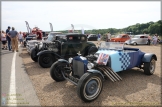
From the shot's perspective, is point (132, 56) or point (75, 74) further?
point (132, 56)

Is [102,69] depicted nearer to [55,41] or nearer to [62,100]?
[62,100]

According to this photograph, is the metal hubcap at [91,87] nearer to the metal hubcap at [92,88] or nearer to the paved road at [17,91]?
the metal hubcap at [92,88]

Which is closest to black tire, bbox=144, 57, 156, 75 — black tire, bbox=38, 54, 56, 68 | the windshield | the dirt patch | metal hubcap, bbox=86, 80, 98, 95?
the dirt patch

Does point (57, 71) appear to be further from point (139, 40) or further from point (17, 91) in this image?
point (139, 40)

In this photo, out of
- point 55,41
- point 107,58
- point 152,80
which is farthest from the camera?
point 55,41

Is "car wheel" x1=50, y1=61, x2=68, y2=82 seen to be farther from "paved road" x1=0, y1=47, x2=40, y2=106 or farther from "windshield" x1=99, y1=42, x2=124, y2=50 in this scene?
"windshield" x1=99, y1=42, x2=124, y2=50

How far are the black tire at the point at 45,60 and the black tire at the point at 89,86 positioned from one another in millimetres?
3890

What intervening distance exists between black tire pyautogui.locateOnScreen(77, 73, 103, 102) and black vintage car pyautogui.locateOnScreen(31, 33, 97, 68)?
3890mm

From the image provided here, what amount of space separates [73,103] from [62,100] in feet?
1.11

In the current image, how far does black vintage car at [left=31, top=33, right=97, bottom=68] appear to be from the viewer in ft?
22.6

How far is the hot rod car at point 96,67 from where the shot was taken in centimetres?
339

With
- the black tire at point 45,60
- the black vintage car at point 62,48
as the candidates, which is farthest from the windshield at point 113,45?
the black tire at point 45,60

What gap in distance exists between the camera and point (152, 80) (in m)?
4.85

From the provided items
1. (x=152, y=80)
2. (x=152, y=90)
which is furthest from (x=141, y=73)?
(x=152, y=90)
